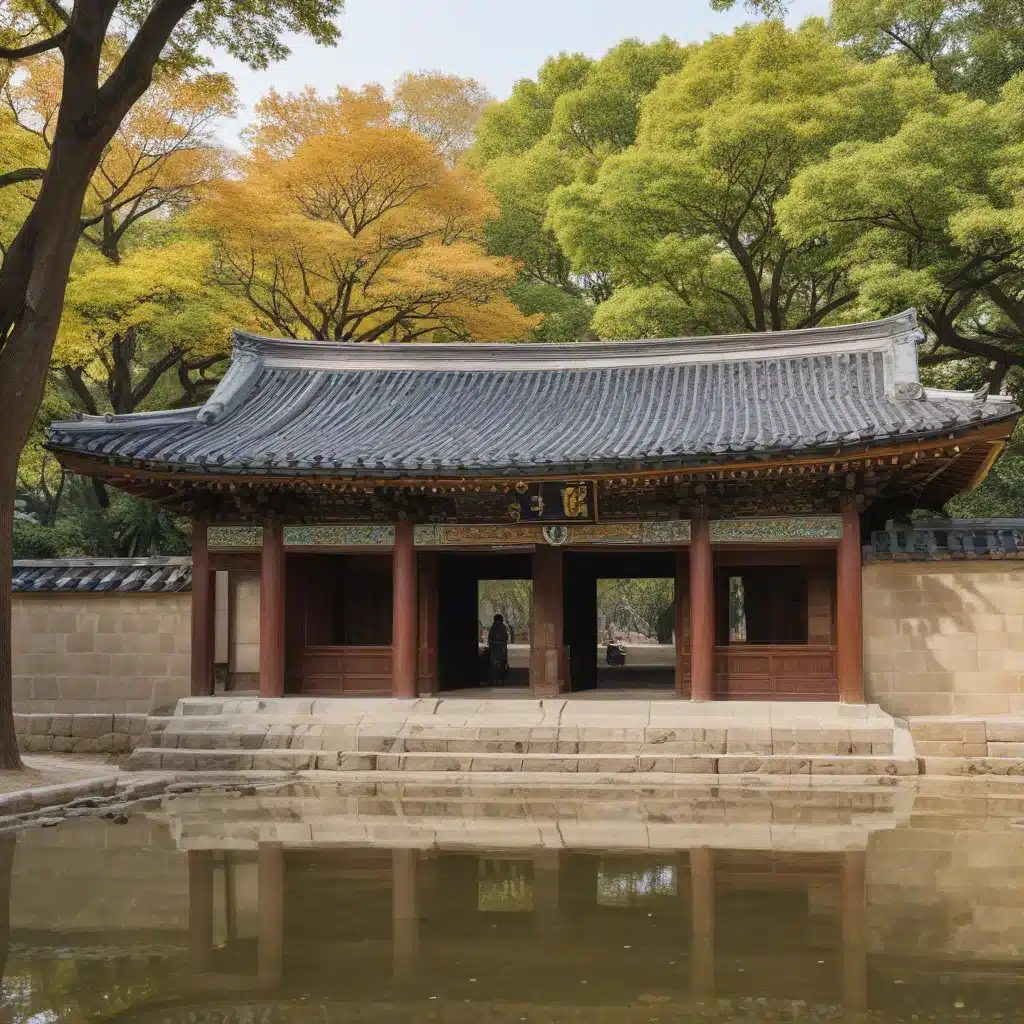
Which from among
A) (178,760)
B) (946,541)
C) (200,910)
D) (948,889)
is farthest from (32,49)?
(946,541)

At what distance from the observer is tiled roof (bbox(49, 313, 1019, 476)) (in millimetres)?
18062

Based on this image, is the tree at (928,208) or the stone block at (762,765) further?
the tree at (928,208)

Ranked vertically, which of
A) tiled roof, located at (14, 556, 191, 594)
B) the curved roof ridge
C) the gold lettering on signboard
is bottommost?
tiled roof, located at (14, 556, 191, 594)

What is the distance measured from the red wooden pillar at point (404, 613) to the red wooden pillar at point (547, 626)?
81.5 inches

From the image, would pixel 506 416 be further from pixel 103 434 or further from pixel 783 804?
pixel 783 804

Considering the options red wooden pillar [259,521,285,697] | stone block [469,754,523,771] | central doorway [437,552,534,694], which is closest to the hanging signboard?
central doorway [437,552,534,694]

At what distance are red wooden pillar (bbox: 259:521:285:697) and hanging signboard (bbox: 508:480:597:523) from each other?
3.93 meters

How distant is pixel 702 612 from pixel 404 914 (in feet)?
34.6

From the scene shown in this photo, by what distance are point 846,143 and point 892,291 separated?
13.1 feet

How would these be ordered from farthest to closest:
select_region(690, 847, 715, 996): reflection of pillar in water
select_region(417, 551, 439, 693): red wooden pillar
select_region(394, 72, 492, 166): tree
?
select_region(394, 72, 492, 166): tree → select_region(417, 551, 439, 693): red wooden pillar → select_region(690, 847, 715, 996): reflection of pillar in water

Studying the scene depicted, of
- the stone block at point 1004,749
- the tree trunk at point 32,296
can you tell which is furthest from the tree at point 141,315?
the stone block at point 1004,749

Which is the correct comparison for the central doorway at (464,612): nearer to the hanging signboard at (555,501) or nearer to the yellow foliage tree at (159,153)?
the hanging signboard at (555,501)

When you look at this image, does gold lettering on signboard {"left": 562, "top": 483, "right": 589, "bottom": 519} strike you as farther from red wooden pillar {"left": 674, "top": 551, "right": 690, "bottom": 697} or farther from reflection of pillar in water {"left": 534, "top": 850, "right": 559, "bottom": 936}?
reflection of pillar in water {"left": 534, "top": 850, "right": 559, "bottom": 936}

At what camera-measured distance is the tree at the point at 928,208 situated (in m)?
27.5
